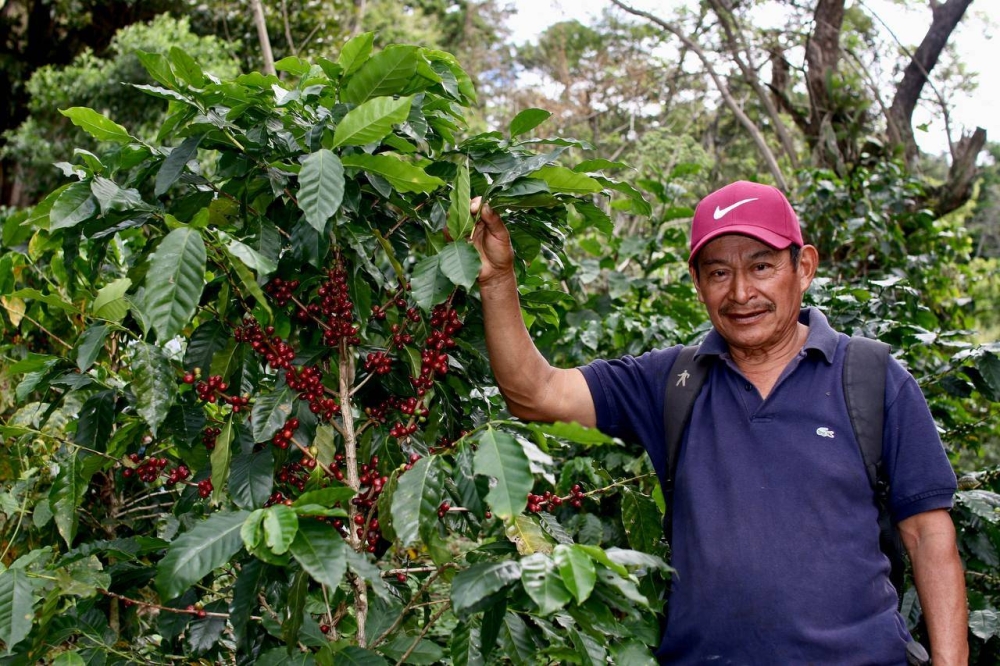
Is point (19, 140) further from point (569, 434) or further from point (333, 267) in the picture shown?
point (569, 434)

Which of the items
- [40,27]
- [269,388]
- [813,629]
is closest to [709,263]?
[813,629]

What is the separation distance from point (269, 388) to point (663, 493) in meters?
0.95

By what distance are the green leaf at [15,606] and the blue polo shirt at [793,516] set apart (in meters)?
1.21

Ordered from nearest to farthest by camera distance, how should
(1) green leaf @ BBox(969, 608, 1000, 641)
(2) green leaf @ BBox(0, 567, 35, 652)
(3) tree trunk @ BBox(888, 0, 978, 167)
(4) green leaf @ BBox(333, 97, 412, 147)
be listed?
(4) green leaf @ BBox(333, 97, 412, 147) → (2) green leaf @ BBox(0, 567, 35, 652) → (1) green leaf @ BBox(969, 608, 1000, 641) → (3) tree trunk @ BBox(888, 0, 978, 167)

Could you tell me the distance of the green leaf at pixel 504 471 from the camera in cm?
127

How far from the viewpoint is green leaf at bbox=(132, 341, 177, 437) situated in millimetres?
1540

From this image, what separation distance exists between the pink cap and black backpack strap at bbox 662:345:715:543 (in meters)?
0.24

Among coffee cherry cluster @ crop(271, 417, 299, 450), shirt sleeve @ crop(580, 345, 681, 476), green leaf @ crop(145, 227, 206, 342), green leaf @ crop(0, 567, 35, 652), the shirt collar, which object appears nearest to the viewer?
green leaf @ crop(145, 227, 206, 342)

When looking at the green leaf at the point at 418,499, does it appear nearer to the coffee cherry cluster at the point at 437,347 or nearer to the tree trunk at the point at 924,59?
the coffee cherry cluster at the point at 437,347

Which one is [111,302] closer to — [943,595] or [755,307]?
[755,307]

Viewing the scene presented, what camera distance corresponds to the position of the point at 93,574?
1.62m

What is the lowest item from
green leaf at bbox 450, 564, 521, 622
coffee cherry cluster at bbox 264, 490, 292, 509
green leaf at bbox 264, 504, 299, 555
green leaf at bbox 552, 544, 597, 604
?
coffee cherry cluster at bbox 264, 490, 292, 509

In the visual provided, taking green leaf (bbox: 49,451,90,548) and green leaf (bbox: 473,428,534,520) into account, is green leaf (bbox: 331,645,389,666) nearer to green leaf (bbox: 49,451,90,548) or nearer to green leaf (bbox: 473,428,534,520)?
green leaf (bbox: 473,428,534,520)

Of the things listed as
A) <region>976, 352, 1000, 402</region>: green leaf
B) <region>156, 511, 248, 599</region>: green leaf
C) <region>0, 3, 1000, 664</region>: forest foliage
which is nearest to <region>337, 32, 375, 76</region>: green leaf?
<region>0, 3, 1000, 664</region>: forest foliage
